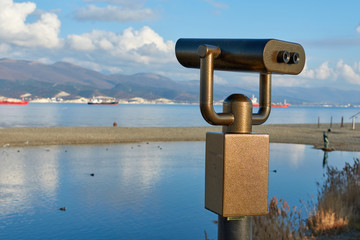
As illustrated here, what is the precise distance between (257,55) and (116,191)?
15.6 m

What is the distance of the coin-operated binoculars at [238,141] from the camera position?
6.36 ft

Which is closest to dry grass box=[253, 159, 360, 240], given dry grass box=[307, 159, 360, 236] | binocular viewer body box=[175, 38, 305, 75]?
dry grass box=[307, 159, 360, 236]

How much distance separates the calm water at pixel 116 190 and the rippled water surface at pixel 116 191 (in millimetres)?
30

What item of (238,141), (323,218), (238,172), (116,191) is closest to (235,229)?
(238,172)

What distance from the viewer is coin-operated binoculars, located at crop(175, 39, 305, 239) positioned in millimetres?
1939

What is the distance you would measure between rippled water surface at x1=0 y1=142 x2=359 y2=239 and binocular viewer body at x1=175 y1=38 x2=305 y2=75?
33.5 ft

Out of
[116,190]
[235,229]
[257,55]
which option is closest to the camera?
[257,55]

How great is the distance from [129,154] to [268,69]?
2722cm

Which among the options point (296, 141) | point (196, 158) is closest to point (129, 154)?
point (196, 158)

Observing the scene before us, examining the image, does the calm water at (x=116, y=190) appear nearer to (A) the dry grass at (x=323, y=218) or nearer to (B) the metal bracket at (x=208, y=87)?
(A) the dry grass at (x=323, y=218)

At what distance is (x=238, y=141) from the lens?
1.96m

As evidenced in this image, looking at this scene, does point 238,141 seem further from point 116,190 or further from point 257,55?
point 116,190

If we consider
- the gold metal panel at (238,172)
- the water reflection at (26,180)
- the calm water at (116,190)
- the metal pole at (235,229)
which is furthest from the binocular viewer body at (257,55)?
the water reflection at (26,180)

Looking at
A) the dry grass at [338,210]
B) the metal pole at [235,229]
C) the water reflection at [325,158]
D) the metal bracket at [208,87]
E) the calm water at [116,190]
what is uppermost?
the metal bracket at [208,87]
